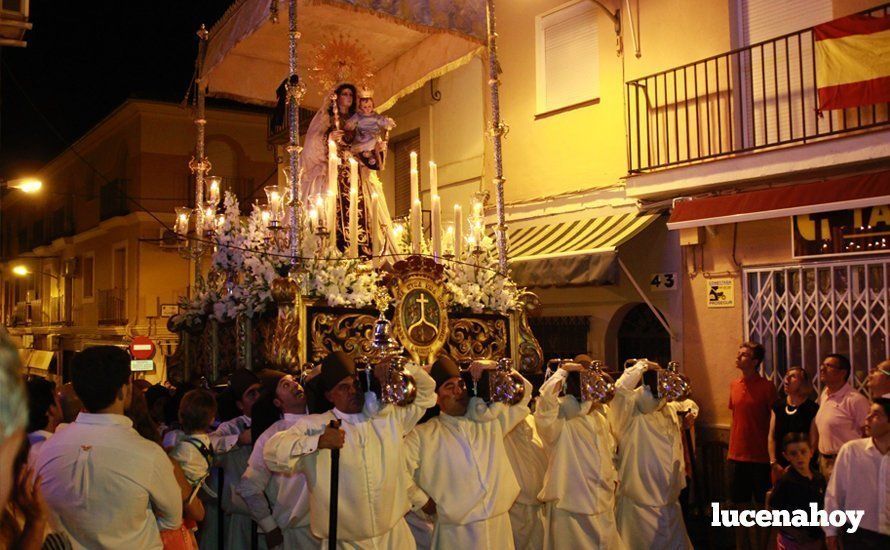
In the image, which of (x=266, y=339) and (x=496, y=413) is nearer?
(x=496, y=413)

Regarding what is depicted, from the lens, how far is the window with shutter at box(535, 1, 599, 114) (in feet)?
39.8

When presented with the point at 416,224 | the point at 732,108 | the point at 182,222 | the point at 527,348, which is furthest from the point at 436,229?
the point at 732,108

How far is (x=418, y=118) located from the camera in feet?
48.9

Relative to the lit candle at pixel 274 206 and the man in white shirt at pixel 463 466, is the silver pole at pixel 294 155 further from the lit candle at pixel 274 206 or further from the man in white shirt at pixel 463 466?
the man in white shirt at pixel 463 466

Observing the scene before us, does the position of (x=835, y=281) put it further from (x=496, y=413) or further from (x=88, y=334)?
(x=88, y=334)

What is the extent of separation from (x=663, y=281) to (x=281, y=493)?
6.69m

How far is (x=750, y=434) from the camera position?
26.9ft

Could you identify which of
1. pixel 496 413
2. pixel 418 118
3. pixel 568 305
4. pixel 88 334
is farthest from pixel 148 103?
pixel 496 413

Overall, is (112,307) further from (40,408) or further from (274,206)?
(40,408)

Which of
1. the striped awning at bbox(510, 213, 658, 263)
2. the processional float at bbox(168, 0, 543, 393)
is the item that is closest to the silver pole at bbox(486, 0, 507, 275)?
the processional float at bbox(168, 0, 543, 393)

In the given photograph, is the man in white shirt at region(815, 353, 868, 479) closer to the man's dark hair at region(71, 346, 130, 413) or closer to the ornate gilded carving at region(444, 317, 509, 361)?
the ornate gilded carving at region(444, 317, 509, 361)

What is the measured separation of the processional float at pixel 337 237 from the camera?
7094 mm

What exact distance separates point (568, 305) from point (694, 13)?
4.27 m

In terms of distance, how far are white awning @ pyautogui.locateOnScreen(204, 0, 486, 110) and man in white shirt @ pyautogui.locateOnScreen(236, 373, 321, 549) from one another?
4.21 meters
